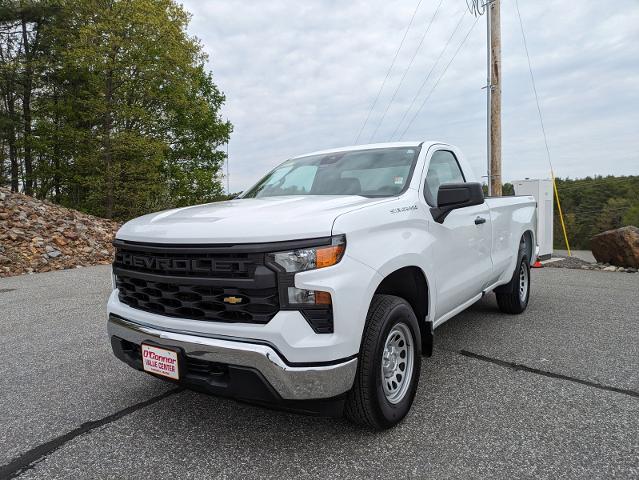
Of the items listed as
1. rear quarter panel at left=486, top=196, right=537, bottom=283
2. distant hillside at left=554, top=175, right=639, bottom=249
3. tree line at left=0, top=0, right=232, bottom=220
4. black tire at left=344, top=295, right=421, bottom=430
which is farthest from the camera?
distant hillside at left=554, top=175, right=639, bottom=249

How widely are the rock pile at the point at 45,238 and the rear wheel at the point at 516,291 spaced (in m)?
9.88

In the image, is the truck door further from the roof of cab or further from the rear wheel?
the rear wheel

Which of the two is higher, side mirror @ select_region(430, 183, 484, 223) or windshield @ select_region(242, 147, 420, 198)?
windshield @ select_region(242, 147, 420, 198)

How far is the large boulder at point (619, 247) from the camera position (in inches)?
378

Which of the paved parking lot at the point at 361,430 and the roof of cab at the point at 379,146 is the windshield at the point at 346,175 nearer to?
the roof of cab at the point at 379,146

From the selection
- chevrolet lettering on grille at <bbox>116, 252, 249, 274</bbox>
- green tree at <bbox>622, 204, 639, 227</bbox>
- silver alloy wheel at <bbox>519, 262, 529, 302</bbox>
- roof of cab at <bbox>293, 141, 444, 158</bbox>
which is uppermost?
roof of cab at <bbox>293, 141, 444, 158</bbox>

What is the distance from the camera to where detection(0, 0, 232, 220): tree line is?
20859 mm

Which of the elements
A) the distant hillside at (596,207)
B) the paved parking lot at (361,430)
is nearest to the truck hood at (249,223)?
the paved parking lot at (361,430)

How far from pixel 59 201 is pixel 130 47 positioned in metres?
9.50

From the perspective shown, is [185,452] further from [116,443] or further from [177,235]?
[177,235]

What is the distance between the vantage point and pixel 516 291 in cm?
508

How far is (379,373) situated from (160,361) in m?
1.17

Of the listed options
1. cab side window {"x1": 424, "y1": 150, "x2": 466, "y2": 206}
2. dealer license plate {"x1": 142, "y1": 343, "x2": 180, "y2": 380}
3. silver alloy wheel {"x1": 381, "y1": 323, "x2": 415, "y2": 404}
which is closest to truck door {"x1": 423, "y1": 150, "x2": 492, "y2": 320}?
cab side window {"x1": 424, "y1": 150, "x2": 466, "y2": 206}

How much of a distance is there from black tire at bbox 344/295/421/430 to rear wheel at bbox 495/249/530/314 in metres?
2.84
